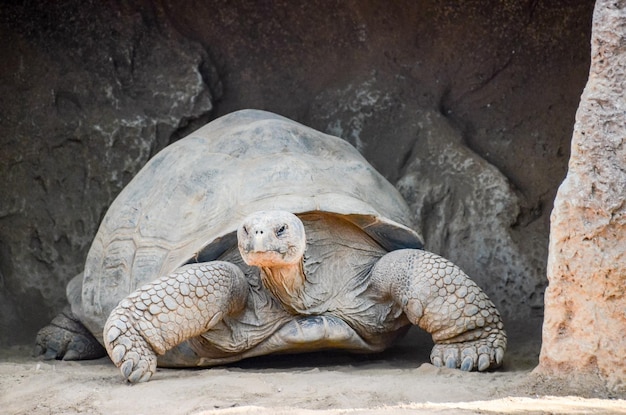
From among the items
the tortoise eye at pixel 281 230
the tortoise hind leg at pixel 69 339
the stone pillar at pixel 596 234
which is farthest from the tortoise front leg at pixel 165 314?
the stone pillar at pixel 596 234

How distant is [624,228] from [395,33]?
3001 mm

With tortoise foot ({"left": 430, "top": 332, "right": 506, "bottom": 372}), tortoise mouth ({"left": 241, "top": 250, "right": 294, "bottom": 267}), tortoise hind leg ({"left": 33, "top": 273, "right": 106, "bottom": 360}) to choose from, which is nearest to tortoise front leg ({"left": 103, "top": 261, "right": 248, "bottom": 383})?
tortoise mouth ({"left": 241, "top": 250, "right": 294, "bottom": 267})

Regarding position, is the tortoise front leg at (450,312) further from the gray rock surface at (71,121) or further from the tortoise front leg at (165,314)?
the gray rock surface at (71,121)

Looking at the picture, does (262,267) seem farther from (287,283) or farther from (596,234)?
(596,234)

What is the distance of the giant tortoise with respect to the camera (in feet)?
14.7

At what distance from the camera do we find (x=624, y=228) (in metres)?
3.66

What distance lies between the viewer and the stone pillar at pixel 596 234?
3.66m

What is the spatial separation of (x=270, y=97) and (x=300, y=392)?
313cm

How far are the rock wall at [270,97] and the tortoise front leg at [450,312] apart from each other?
1337 mm

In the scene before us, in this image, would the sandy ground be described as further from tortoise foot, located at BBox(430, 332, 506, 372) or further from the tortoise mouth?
the tortoise mouth

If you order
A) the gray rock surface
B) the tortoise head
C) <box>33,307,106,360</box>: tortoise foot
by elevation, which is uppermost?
the gray rock surface

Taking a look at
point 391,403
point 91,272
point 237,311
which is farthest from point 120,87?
point 391,403

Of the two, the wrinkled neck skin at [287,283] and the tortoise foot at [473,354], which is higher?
the wrinkled neck skin at [287,283]

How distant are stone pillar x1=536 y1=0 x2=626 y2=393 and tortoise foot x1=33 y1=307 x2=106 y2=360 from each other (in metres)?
2.84
